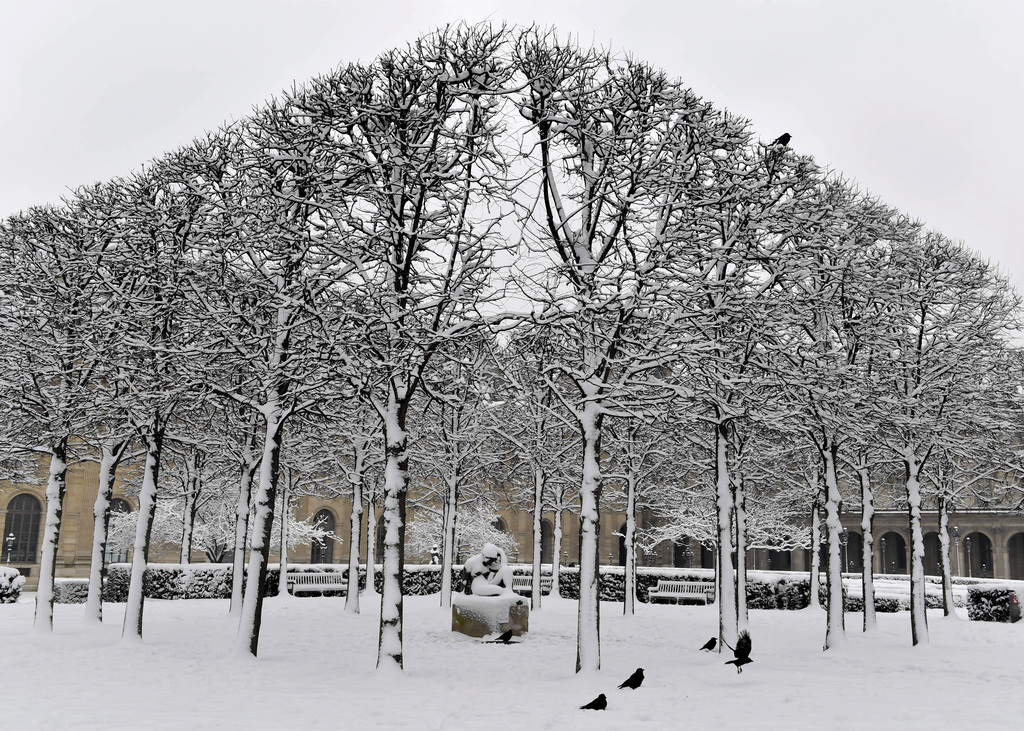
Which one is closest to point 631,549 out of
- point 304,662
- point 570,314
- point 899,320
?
point 899,320

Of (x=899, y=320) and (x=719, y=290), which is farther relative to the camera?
(x=899, y=320)

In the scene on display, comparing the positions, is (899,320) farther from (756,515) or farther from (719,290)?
(756,515)

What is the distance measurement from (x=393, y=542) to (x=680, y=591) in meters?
21.7

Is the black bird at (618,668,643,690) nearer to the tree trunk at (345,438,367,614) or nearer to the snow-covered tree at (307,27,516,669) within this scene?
the snow-covered tree at (307,27,516,669)

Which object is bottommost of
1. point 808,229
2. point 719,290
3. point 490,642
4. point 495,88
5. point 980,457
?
point 490,642

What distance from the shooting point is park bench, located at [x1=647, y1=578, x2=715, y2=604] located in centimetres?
2959

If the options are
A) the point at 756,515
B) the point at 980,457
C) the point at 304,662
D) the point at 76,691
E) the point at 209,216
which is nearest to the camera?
the point at 76,691

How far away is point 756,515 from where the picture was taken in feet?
107

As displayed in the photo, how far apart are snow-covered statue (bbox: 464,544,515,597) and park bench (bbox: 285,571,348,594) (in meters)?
14.3

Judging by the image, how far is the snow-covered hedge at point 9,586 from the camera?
23.1 metres

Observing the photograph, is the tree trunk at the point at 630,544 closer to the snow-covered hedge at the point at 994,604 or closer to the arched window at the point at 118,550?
the snow-covered hedge at the point at 994,604

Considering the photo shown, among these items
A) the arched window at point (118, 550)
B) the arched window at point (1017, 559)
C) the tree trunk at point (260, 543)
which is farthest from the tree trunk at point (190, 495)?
the arched window at point (1017, 559)

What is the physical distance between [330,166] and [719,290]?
243 inches

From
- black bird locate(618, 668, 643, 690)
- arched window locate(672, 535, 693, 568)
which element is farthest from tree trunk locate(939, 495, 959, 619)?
arched window locate(672, 535, 693, 568)
